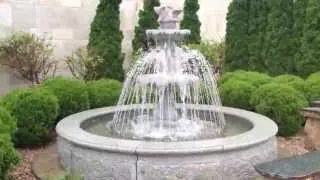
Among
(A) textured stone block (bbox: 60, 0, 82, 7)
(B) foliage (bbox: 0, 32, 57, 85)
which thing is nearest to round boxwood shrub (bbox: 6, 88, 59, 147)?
(B) foliage (bbox: 0, 32, 57, 85)

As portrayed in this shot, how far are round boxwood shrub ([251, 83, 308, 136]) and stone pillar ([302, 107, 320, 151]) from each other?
0.63 meters

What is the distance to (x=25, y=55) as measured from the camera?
9.21 meters

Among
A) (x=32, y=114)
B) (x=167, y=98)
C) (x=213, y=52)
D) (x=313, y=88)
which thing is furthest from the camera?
(x=213, y=52)

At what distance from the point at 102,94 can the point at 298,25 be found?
4296 mm

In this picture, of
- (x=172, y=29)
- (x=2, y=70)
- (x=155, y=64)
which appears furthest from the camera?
(x=2, y=70)

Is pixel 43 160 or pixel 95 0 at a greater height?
pixel 95 0

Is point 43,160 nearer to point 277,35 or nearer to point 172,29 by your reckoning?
point 172,29

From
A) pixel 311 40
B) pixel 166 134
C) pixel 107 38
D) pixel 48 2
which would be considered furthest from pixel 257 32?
pixel 166 134

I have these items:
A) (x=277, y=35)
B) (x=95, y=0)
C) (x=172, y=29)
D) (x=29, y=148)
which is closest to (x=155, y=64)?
(x=172, y=29)

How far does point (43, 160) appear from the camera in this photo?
591cm

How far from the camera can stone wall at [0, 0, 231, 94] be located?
957 centimetres

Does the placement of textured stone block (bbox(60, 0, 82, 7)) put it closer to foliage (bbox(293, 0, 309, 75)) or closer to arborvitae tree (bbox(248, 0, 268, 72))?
arborvitae tree (bbox(248, 0, 268, 72))

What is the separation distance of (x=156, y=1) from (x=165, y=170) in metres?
7.18

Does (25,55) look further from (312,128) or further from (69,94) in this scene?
(312,128)
